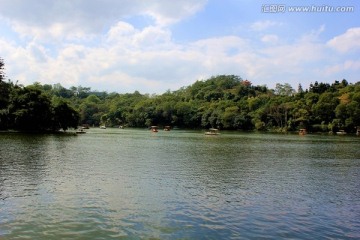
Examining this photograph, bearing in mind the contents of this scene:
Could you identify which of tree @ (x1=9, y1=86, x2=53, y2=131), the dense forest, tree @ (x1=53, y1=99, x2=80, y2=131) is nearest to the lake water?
the dense forest

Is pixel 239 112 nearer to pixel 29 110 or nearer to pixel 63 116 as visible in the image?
pixel 63 116

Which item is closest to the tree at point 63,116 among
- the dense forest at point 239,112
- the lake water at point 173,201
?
the dense forest at point 239,112

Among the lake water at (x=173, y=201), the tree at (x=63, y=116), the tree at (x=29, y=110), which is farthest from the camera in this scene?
the tree at (x=63, y=116)

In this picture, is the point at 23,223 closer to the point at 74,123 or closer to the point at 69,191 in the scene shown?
the point at 69,191

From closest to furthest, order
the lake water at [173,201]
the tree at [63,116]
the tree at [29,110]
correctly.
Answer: the lake water at [173,201] < the tree at [29,110] < the tree at [63,116]

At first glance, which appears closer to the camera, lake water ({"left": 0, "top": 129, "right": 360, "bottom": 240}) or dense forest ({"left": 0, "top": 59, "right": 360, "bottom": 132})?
lake water ({"left": 0, "top": 129, "right": 360, "bottom": 240})

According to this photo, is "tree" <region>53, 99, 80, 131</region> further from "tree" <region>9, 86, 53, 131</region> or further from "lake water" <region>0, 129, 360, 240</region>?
"lake water" <region>0, 129, 360, 240</region>

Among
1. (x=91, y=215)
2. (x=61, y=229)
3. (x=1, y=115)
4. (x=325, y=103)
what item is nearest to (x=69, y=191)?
(x=91, y=215)

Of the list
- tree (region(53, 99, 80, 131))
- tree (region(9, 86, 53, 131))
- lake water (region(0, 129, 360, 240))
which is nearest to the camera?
lake water (region(0, 129, 360, 240))

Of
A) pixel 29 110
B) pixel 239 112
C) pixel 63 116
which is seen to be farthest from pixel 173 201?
pixel 239 112

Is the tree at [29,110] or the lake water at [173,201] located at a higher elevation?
the tree at [29,110]

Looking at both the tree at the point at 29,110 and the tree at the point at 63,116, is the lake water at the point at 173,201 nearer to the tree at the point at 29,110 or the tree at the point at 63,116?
the tree at the point at 29,110

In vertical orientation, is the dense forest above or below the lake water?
above

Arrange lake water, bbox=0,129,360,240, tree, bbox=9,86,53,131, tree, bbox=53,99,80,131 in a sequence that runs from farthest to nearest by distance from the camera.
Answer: tree, bbox=53,99,80,131
tree, bbox=9,86,53,131
lake water, bbox=0,129,360,240
